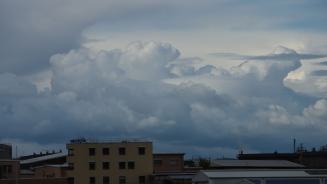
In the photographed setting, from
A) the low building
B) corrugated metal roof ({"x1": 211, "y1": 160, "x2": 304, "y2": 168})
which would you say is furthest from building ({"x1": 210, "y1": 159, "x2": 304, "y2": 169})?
the low building

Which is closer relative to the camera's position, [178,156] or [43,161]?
[178,156]

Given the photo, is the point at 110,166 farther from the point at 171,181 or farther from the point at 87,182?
the point at 171,181

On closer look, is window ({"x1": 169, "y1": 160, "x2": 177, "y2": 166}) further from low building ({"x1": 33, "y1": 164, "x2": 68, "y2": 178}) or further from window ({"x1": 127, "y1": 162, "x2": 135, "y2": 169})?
low building ({"x1": 33, "y1": 164, "x2": 68, "y2": 178})

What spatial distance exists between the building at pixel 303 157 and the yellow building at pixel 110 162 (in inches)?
868

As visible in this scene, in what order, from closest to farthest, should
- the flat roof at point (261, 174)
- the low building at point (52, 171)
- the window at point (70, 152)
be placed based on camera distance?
the flat roof at point (261, 174)
the window at point (70, 152)
the low building at point (52, 171)

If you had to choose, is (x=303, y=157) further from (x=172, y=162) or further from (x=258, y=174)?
(x=258, y=174)

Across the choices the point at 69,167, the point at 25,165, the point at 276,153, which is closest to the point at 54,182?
the point at 69,167

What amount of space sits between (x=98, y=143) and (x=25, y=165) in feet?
171

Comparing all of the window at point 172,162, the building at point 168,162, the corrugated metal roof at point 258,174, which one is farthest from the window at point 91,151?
the corrugated metal roof at point 258,174

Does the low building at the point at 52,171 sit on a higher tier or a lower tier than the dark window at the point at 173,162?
lower

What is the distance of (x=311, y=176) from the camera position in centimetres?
6594

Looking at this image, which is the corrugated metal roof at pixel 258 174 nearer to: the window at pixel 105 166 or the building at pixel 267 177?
the building at pixel 267 177

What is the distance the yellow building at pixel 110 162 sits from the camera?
115 meters

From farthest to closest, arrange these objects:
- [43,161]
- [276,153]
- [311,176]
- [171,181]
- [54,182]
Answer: [43,161] < [276,153] < [54,182] < [171,181] < [311,176]
